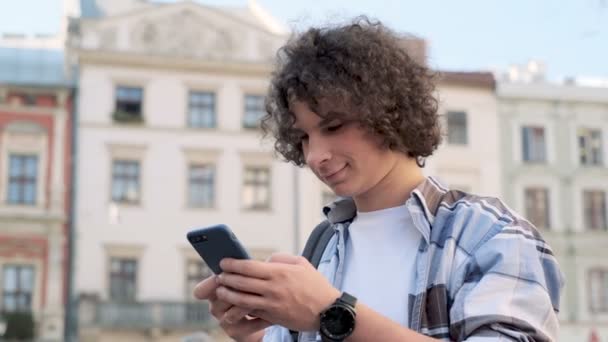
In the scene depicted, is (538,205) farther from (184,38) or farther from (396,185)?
(396,185)

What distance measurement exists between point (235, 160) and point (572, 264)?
1083 cm

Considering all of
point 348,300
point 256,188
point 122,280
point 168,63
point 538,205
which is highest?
point 168,63

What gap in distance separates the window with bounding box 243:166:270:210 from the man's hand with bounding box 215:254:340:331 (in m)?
24.9

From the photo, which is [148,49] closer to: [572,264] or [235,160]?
A: [235,160]

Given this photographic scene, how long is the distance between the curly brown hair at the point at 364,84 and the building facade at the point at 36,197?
24008mm

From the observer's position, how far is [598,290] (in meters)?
28.2

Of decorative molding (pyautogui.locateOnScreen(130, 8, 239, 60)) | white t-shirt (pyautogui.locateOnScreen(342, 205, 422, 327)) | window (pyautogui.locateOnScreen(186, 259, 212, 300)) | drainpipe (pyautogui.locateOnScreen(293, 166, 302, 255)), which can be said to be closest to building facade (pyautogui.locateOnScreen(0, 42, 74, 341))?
decorative molding (pyautogui.locateOnScreen(130, 8, 239, 60))

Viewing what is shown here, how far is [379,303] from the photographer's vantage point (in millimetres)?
1788

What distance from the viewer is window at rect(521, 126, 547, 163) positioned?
2847 centimetres

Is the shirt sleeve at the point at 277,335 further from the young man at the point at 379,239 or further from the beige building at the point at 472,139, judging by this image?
the beige building at the point at 472,139

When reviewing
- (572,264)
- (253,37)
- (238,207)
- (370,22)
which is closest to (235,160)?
(238,207)

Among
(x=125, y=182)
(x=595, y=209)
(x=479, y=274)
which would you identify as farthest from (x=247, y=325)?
(x=595, y=209)

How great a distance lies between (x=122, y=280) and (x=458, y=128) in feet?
35.9

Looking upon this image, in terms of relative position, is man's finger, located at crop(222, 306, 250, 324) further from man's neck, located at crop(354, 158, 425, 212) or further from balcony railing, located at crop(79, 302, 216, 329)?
balcony railing, located at crop(79, 302, 216, 329)
